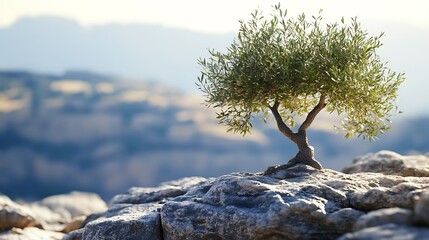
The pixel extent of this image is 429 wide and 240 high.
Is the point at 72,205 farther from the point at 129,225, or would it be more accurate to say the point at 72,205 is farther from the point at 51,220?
the point at 129,225

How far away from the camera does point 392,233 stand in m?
11.1

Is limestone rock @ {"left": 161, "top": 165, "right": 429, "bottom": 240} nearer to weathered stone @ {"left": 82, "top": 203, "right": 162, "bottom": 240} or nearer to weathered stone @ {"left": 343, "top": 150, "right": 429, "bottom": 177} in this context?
weathered stone @ {"left": 82, "top": 203, "right": 162, "bottom": 240}

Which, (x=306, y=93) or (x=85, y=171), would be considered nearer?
(x=306, y=93)

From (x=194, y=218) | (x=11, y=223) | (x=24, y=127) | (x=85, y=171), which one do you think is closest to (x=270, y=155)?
(x=85, y=171)

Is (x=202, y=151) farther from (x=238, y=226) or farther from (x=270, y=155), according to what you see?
(x=238, y=226)

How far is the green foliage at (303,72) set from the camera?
21.8 m

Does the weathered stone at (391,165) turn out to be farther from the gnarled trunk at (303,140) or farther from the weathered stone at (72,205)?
the weathered stone at (72,205)

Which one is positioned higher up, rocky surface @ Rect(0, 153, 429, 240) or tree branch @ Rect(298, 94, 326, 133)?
tree branch @ Rect(298, 94, 326, 133)

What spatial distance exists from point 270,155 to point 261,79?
102696 millimetres

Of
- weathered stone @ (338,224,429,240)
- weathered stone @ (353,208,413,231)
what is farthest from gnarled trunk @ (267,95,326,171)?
weathered stone @ (338,224,429,240)

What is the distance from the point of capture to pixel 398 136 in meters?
127

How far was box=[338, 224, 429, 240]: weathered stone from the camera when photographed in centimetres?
1095

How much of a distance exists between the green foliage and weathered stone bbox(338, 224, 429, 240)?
1010 centimetres

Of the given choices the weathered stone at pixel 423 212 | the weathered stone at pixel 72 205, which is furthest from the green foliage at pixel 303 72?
the weathered stone at pixel 72 205
